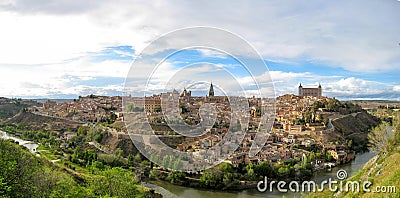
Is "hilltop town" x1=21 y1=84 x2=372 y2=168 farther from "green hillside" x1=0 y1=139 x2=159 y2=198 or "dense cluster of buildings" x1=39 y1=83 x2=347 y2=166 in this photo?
"green hillside" x1=0 y1=139 x2=159 y2=198

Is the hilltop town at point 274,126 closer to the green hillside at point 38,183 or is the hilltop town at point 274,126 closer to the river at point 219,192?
the river at point 219,192

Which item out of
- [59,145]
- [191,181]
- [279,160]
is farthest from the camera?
[59,145]

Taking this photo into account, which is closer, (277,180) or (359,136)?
(277,180)

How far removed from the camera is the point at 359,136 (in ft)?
43.2

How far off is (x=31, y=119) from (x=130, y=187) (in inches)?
640

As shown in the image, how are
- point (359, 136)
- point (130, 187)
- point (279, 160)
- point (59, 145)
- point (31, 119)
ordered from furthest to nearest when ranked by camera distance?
point (31, 119) → point (359, 136) → point (59, 145) → point (279, 160) → point (130, 187)

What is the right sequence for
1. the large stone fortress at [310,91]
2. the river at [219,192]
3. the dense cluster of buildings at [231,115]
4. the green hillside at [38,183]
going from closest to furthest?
the green hillside at [38,183], the river at [219,192], the dense cluster of buildings at [231,115], the large stone fortress at [310,91]

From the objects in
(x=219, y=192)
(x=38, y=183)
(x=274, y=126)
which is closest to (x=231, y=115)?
(x=219, y=192)

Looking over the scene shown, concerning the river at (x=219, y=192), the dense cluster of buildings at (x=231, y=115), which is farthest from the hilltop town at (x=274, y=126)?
the river at (x=219, y=192)

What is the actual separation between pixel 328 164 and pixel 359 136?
484 cm

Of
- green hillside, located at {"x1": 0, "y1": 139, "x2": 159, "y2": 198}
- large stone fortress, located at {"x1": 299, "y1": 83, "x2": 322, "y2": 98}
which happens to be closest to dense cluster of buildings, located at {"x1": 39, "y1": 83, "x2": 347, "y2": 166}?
green hillside, located at {"x1": 0, "y1": 139, "x2": 159, "y2": 198}

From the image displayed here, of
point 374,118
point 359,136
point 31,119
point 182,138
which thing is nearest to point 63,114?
point 31,119

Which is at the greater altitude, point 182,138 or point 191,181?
point 182,138

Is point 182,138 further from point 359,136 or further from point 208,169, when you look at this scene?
point 359,136
